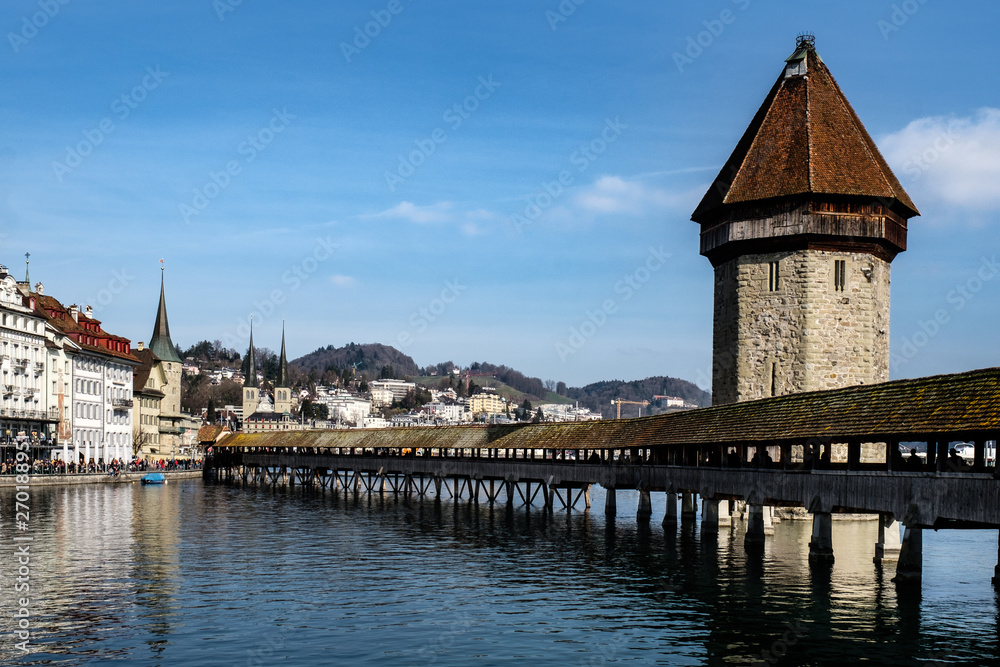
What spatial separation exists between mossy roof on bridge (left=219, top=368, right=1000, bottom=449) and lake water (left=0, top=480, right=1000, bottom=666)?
392cm

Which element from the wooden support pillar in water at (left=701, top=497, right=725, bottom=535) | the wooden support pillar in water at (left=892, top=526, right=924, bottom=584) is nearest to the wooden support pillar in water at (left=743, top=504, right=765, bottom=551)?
the wooden support pillar in water at (left=701, top=497, right=725, bottom=535)

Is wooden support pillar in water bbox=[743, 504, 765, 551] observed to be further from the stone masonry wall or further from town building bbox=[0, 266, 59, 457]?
town building bbox=[0, 266, 59, 457]

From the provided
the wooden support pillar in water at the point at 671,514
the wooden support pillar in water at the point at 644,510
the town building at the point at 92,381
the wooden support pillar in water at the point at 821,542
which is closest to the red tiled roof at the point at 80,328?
the town building at the point at 92,381

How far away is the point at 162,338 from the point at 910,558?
398 feet

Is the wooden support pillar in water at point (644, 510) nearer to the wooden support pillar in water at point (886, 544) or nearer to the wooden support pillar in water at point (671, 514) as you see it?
the wooden support pillar in water at point (671, 514)

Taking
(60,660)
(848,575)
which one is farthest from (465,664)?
(848,575)

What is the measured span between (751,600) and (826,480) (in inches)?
205

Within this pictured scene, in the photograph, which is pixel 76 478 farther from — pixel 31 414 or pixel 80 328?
Answer: pixel 80 328

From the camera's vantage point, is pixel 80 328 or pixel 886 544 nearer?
pixel 886 544

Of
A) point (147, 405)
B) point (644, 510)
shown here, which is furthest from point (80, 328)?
point (644, 510)

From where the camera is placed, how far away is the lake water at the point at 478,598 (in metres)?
20.1

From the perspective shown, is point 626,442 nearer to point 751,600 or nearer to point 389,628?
point 751,600

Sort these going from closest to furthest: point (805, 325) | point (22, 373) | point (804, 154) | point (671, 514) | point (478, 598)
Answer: point (478, 598) < point (671, 514) < point (805, 325) < point (804, 154) < point (22, 373)

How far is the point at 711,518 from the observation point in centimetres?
4044
